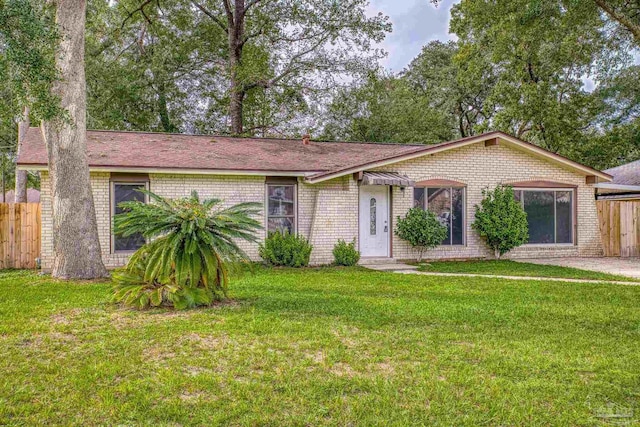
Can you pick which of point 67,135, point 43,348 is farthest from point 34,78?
point 43,348

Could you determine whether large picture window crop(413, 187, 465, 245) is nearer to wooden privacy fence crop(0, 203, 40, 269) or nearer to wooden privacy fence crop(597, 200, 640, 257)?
wooden privacy fence crop(597, 200, 640, 257)

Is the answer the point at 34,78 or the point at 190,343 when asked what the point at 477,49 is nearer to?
the point at 34,78

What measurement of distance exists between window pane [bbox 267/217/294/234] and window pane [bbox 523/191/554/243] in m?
6.97

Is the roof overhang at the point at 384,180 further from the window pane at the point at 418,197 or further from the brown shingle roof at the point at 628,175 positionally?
the brown shingle roof at the point at 628,175

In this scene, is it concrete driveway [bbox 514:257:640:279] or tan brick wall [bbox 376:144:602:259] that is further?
tan brick wall [bbox 376:144:602:259]

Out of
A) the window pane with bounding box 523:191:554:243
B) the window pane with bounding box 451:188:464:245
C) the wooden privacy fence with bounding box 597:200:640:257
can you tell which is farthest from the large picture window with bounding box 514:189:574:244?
the window pane with bounding box 451:188:464:245

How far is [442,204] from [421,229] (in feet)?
4.53

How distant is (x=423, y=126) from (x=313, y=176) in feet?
54.3

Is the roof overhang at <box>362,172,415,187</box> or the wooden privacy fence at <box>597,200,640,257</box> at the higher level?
the roof overhang at <box>362,172,415,187</box>

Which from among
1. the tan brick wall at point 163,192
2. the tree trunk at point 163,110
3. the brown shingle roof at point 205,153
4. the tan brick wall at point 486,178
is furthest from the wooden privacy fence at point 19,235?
the tree trunk at point 163,110

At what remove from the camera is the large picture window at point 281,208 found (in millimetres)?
13070

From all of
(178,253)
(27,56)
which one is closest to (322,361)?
(178,253)

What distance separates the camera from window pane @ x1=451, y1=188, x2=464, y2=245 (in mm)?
13961

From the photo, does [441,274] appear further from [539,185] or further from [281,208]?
[539,185]
